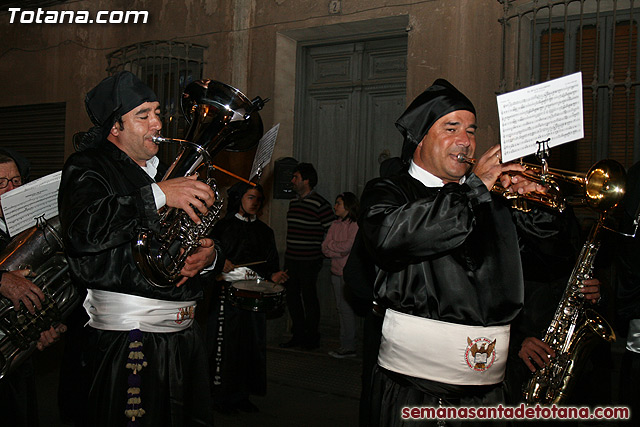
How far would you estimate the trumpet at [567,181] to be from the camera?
2812 mm

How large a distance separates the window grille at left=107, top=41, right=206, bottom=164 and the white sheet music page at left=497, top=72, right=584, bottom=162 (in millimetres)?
6578

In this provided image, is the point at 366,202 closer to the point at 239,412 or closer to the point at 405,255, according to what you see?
the point at 405,255

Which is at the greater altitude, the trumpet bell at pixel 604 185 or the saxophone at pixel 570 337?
the trumpet bell at pixel 604 185

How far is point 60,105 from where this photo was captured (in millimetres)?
10484

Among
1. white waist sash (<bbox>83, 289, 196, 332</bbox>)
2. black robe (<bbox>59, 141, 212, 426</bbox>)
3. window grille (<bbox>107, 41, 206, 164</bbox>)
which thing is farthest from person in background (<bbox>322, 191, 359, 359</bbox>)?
white waist sash (<bbox>83, 289, 196, 332</bbox>)

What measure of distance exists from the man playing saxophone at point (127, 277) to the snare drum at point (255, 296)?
2.13 metres

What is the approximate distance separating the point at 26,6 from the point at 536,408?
1071 cm

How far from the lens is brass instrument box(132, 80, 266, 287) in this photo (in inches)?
113

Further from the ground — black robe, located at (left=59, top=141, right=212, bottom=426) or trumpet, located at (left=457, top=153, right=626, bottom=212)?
trumpet, located at (left=457, top=153, right=626, bottom=212)

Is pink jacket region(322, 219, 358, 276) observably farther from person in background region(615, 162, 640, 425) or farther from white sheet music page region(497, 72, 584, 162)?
white sheet music page region(497, 72, 584, 162)

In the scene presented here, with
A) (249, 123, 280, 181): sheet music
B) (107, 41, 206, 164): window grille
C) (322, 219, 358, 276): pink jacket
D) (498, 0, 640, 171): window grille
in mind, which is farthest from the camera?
(107, 41, 206, 164): window grille

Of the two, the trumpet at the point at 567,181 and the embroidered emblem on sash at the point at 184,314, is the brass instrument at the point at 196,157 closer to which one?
the embroidered emblem on sash at the point at 184,314

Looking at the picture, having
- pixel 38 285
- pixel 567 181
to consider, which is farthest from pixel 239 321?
pixel 567 181

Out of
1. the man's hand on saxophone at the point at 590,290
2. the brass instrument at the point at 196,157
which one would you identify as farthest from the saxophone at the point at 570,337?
the brass instrument at the point at 196,157
